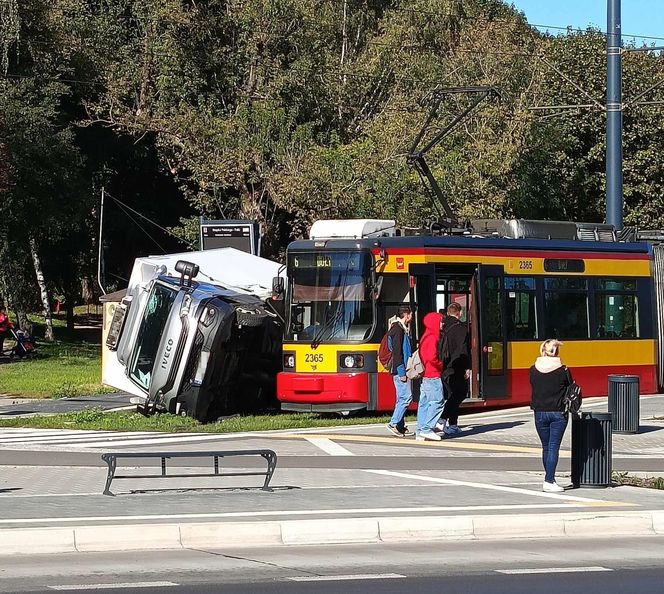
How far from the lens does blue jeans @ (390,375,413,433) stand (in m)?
19.6

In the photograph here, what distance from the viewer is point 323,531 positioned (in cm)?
1126

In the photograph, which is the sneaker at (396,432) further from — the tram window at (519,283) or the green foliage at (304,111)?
the green foliage at (304,111)

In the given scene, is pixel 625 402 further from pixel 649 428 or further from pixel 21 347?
pixel 21 347

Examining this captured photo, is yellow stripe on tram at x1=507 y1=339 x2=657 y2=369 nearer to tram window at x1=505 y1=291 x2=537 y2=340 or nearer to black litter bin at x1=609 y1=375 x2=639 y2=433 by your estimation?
tram window at x1=505 y1=291 x2=537 y2=340

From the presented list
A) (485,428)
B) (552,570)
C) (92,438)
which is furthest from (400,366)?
(552,570)

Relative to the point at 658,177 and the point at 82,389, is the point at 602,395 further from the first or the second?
the point at 658,177

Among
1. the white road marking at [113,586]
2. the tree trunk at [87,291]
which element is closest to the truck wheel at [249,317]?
the white road marking at [113,586]

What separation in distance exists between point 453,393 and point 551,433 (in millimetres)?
5825

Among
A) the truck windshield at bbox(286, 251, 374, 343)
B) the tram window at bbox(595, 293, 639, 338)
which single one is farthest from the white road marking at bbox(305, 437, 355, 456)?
the tram window at bbox(595, 293, 639, 338)

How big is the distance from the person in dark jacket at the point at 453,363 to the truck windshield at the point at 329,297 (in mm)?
2646

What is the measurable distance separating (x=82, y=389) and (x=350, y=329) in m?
10.2

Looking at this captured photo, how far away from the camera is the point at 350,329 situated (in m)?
22.4

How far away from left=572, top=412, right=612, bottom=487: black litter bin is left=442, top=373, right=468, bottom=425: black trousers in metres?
5.00

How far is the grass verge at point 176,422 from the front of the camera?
21.9 m
